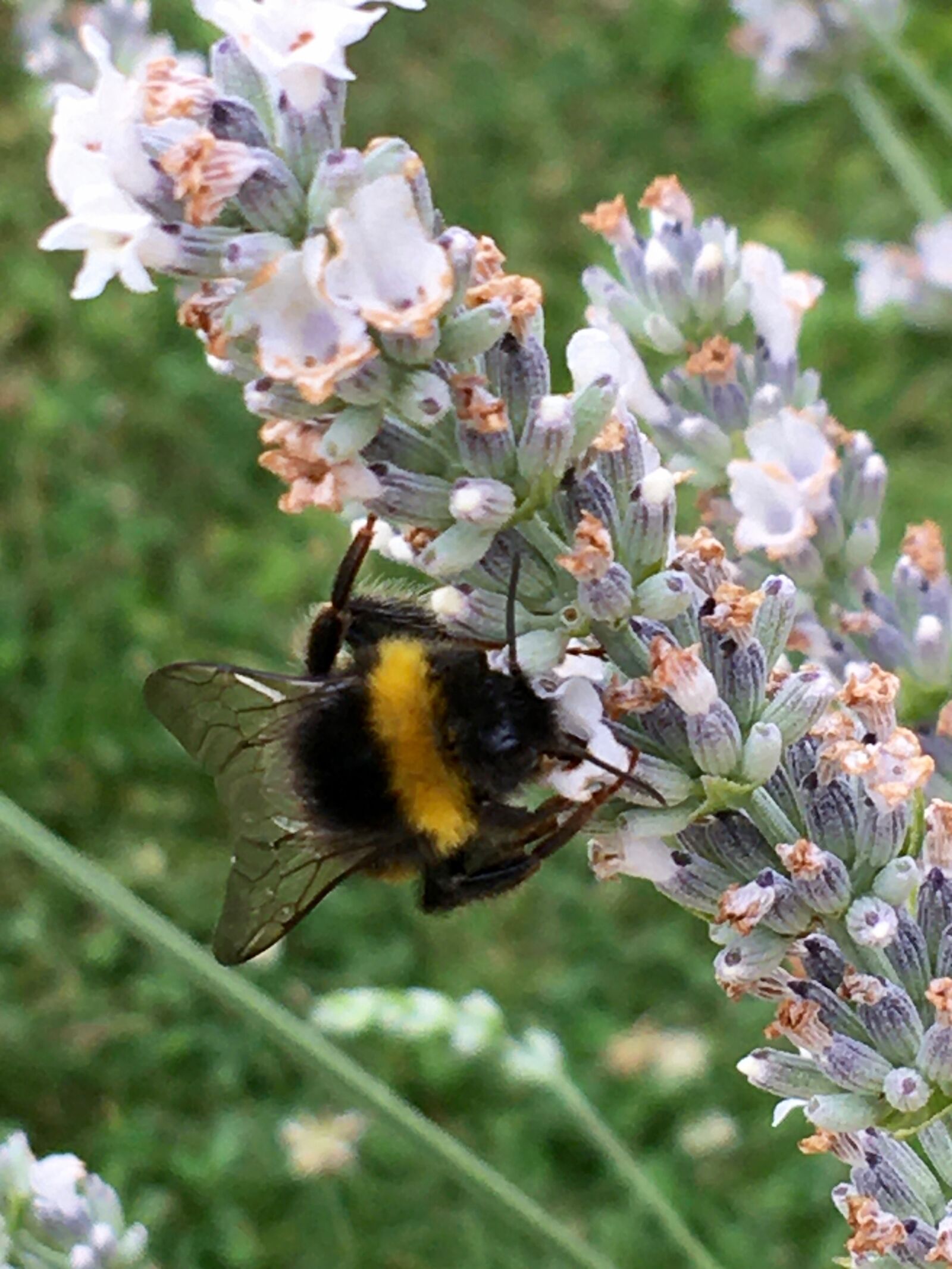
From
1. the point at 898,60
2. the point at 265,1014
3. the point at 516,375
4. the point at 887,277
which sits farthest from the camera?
the point at 887,277

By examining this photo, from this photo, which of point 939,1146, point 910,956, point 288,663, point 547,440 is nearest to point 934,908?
point 910,956

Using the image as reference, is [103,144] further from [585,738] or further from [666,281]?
[666,281]

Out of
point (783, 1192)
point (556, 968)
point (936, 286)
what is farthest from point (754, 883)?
point (556, 968)

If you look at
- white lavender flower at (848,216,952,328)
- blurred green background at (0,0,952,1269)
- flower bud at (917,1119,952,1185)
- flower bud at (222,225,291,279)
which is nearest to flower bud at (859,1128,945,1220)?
flower bud at (917,1119,952,1185)

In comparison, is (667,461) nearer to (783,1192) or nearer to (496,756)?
(496,756)

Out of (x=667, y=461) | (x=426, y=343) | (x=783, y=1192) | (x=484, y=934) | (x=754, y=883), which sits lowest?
(x=783, y=1192)

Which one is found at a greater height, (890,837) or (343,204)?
(343,204)

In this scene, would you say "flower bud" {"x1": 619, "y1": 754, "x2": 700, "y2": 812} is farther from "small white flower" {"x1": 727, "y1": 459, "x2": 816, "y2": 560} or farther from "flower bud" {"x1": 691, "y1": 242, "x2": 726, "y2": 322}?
"flower bud" {"x1": 691, "y1": 242, "x2": 726, "y2": 322}
